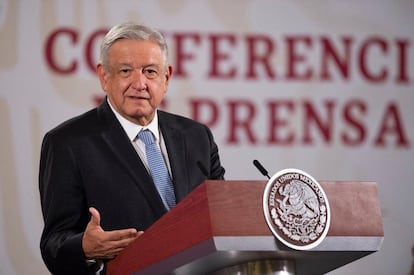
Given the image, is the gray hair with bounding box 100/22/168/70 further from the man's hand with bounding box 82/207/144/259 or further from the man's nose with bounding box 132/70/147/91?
the man's hand with bounding box 82/207/144/259

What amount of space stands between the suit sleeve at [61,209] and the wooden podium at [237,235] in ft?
0.85

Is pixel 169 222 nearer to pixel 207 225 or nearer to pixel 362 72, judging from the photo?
pixel 207 225

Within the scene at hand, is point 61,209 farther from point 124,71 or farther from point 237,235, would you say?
point 237,235

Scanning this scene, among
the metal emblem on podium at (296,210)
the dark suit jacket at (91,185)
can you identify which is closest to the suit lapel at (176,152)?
the dark suit jacket at (91,185)

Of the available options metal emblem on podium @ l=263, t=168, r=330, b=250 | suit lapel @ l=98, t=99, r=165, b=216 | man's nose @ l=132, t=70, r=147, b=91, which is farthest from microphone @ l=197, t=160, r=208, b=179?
metal emblem on podium @ l=263, t=168, r=330, b=250

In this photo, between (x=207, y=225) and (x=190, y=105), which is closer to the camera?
(x=207, y=225)

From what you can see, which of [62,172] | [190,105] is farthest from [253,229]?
[190,105]

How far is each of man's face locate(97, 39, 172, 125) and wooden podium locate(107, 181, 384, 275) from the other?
50 centimetres

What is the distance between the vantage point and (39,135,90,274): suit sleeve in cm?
222

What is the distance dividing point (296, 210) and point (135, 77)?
2.40ft

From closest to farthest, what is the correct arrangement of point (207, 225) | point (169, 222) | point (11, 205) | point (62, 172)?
point (207, 225), point (169, 222), point (62, 172), point (11, 205)

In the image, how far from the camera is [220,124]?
3.68 m

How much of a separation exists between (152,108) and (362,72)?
5.37 feet

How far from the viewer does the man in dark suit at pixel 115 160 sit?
226cm
